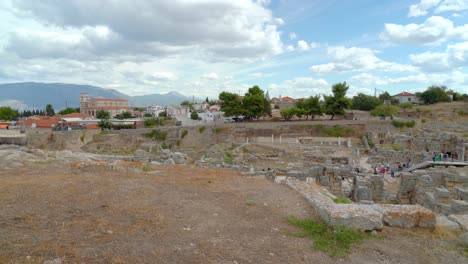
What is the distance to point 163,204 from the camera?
26.8 ft

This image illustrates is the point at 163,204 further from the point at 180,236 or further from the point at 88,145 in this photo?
the point at 88,145

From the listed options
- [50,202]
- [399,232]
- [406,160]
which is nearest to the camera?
[399,232]

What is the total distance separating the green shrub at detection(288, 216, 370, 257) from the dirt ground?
0.60 feet

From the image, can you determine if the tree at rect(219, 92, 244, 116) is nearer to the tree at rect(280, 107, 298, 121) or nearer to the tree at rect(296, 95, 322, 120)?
the tree at rect(280, 107, 298, 121)

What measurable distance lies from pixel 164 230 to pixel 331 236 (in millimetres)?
3330

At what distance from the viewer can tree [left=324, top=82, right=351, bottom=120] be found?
51156 mm

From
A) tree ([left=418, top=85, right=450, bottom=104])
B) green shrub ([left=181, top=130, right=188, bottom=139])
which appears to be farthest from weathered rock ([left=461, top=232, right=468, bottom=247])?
tree ([left=418, top=85, right=450, bottom=104])

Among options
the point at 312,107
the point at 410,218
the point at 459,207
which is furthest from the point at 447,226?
the point at 312,107

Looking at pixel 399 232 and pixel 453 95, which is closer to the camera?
pixel 399 232

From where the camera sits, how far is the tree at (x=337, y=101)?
51.2 metres

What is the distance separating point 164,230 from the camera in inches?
246

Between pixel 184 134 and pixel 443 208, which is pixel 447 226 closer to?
pixel 443 208

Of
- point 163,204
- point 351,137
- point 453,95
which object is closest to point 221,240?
point 163,204

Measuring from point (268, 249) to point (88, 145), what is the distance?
39.3 metres
